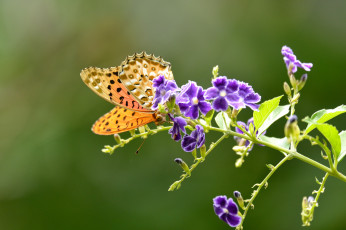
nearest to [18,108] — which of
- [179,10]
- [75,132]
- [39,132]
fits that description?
[39,132]

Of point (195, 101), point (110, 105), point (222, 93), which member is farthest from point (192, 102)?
point (110, 105)

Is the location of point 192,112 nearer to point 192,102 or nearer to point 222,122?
point 192,102

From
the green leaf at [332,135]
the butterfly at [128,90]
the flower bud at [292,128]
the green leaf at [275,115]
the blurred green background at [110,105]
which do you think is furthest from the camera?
the blurred green background at [110,105]

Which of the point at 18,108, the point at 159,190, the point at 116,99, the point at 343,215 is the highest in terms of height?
the point at 116,99

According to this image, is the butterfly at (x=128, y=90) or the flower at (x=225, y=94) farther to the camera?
the butterfly at (x=128, y=90)

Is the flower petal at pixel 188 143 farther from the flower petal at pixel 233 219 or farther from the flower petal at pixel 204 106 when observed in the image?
the flower petal at pixel 233 219

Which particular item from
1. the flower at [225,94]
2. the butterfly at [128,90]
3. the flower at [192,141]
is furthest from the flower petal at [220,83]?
the butterfly at [128,90]

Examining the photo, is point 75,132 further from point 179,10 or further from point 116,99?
point 116,99
